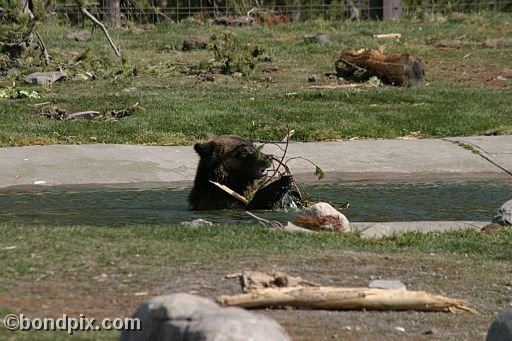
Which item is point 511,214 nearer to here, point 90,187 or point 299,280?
point 299,280

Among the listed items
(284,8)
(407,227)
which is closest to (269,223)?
(407,227)

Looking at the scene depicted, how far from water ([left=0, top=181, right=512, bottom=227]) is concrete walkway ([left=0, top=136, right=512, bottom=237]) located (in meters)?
0.40

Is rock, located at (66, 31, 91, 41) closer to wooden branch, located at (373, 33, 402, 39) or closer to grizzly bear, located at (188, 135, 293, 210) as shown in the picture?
wooden branch, located at (373, 33, 402, 39)

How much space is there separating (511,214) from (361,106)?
7.98 meters

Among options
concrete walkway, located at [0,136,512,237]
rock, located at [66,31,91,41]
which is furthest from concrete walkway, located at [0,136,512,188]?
rock, located at [66,31,91,41]

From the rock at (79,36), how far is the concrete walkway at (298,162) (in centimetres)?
1287

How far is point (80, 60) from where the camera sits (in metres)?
22.2

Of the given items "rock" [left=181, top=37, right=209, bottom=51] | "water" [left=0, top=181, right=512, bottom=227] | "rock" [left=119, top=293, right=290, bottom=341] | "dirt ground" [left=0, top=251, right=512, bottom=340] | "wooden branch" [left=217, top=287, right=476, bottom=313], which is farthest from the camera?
"rock" [left=181, top=37, right=209, bottom=51]

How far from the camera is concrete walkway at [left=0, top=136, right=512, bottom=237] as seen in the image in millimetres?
13289

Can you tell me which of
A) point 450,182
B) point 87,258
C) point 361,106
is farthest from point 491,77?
point 87,258

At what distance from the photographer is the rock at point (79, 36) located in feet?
88.4

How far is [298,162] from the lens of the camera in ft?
46.7

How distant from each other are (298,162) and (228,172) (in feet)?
8.77

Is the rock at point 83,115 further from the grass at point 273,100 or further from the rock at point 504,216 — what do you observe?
the rock at point 504,216
